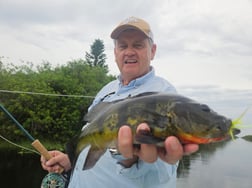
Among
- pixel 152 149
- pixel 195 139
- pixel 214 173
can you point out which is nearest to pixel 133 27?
pixel 152 149

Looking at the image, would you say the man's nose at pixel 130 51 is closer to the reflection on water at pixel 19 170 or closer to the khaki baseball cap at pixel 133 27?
the khaki baseball cap at pixel 133 27

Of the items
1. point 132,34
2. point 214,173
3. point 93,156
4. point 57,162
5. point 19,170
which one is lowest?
point 214,173

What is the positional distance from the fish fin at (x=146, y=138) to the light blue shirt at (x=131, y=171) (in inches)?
18.0

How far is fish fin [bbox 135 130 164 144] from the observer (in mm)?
2092

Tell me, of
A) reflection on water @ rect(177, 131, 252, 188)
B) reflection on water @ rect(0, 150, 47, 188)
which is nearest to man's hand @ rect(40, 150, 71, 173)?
reflection on water @ rect(0, 150, 47, 188)

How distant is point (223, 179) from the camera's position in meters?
31.1

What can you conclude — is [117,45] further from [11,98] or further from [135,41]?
[11,98]

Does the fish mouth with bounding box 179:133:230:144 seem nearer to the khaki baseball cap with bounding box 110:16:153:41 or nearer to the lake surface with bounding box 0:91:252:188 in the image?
the khaki baseball cap with bounding box 110:16:153:41

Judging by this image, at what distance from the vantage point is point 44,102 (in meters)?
31.4

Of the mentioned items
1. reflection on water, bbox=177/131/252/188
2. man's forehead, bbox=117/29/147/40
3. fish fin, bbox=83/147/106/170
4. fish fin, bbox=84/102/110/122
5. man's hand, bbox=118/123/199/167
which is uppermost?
man's forehead, bbox=117/29/147/40

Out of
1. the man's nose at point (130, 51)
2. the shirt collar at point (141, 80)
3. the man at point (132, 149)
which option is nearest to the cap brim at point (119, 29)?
the man at point (132, 149)

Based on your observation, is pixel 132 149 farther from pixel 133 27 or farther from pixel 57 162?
pixel 57 162

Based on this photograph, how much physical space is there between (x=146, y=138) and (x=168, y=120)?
189mm

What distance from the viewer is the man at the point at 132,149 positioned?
7.37ft
